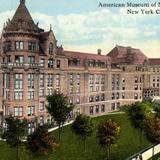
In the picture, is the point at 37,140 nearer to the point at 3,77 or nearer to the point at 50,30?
the point at 3,77

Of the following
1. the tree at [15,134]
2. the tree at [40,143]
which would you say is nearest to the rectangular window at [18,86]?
the tree at [15,134]

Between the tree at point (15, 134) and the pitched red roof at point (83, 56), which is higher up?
the pitched red roof at point (83, 56)

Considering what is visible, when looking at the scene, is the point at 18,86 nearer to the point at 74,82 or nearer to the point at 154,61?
the point at 74,82

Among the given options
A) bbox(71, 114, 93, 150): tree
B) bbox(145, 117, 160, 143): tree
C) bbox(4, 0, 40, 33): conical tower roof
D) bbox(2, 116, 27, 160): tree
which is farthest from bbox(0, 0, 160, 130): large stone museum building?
bbox(145, 117, 160, 143): tree

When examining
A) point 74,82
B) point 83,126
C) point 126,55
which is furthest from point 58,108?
point 126,55

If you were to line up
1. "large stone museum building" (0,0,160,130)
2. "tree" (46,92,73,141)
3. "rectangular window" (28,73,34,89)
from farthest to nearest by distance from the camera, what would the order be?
"rectangular window" (28,73,34,89) → "large stone museum building" (0,0,160,130) → "tree" (46,92,73,141)

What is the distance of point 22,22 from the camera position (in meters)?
73.9

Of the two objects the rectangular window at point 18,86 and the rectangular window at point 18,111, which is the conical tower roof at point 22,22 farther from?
the rectangular window at point 18,111

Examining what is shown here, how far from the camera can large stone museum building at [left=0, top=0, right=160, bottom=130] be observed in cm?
7306

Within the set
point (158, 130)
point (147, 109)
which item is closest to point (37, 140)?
point (158, 130)

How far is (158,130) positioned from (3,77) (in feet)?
105

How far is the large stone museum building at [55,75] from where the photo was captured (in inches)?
2876

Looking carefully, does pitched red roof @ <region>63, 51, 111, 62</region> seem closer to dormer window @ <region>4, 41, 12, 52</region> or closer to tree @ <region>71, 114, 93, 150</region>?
dormer window @ <region>4, 41, 12, 52</region>

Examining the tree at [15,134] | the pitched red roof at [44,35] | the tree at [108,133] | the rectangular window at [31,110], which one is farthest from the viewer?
the pitched red roof at [44,35]
